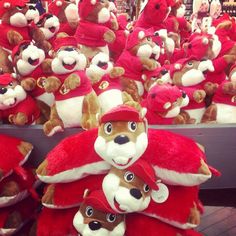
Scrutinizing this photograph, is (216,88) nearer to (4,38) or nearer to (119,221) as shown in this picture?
(119,221)

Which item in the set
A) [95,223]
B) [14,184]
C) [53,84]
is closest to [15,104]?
[53,84]

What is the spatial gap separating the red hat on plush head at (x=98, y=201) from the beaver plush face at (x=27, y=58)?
533 mm

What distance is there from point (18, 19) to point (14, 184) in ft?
2.16

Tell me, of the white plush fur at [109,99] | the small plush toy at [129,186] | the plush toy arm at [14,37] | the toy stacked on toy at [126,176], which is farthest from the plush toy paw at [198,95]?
the plush toy arm at [14,37]

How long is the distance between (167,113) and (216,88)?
0.26m

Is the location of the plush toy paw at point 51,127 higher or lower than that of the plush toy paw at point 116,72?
lower

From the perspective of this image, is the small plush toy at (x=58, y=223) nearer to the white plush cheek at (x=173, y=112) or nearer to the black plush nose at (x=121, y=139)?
the black plush nose at (x=121, y=139)

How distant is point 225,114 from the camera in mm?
1252

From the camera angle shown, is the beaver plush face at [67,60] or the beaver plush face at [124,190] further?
the beaver plush face at [67,60]

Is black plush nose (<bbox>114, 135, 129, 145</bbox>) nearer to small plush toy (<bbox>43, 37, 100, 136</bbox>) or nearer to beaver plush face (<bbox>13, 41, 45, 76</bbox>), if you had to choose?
small plush toy (<bbox>43, 37, 100, 136</bbox>)

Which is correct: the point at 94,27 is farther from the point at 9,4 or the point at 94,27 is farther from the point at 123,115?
the point at 123,115

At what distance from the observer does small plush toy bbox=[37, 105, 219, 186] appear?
0.79 meters

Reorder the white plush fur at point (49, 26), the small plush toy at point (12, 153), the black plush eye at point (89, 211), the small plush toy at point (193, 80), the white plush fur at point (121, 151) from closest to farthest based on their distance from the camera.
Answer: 1. the white plush fur at point (121, 151)
2. the black plush eye at point (89, 211)
3. the small plush toy at point (12, 153)
4. the small plush toy at point (193, 80)
5. the white plush fur at point (49, 26)

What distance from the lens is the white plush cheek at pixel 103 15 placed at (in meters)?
1.41
